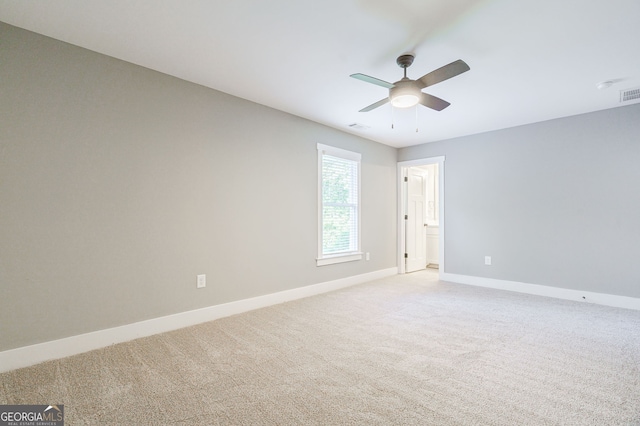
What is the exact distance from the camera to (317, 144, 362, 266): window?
14.0 ft

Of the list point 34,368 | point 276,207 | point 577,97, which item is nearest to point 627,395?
point 577,97

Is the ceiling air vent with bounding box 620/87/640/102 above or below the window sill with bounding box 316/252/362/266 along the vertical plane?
above

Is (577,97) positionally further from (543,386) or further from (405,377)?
(405,377)

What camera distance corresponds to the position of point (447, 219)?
5.13 m

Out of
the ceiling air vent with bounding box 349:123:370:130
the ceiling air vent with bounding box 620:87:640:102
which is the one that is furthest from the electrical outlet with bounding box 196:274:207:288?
the ceiling air vent with bounding box 620:87:640:102

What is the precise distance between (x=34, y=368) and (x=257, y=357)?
158 centimetres

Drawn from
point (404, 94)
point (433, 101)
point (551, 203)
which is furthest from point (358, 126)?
point (551, 203)

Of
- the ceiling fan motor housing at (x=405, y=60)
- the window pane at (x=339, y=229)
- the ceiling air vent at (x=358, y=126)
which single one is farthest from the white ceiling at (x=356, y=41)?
the window pane at (x=339, y=229)

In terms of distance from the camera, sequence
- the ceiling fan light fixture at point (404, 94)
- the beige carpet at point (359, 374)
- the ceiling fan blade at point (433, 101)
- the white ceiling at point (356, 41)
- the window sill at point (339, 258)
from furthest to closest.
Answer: the window sill at point (339, 258) < the ceiling fan blade at point (433, 101) < the ceiling fan light fixture at point (404, 94) < the white ceiling at point (356, 41) < the beige carpet at point (359, 374)

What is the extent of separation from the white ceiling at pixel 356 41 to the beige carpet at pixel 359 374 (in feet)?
8.19

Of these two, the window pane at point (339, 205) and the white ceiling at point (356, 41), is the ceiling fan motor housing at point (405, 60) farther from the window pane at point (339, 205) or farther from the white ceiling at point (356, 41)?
the window pane at point (339, 205)

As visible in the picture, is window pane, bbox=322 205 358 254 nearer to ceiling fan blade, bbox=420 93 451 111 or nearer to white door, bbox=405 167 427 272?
white door, bbox=405 167 427 272

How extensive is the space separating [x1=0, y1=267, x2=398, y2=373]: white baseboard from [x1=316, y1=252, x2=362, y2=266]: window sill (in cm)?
39

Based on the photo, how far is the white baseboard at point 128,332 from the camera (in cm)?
209
